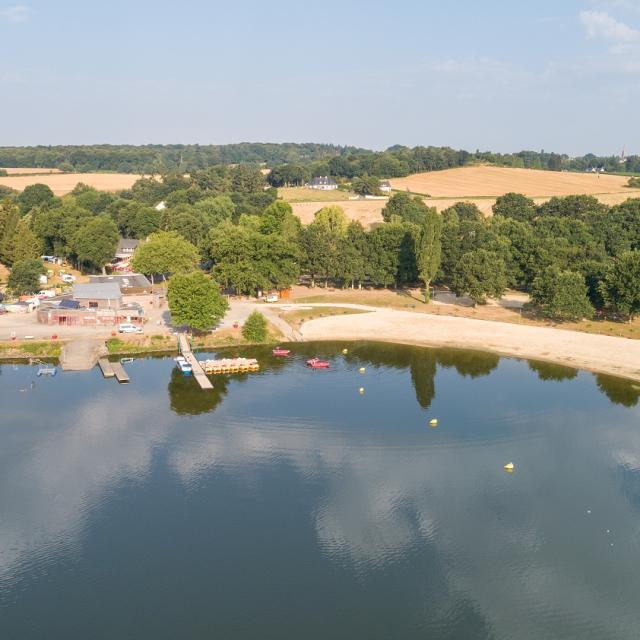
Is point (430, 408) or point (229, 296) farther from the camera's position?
point (229, 296)

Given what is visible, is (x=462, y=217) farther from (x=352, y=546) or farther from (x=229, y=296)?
(x=352, y=546)

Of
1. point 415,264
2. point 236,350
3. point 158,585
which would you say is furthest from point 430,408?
point 415,264

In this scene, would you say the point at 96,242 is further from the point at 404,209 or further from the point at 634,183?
the point at 634,183

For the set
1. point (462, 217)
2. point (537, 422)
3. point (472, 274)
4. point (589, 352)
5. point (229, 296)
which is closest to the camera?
point (537, 422)

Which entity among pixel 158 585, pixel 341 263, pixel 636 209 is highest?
pixel 636 209

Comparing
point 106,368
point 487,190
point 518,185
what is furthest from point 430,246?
point 518,185

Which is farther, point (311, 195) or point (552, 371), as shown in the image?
point (311, 195)

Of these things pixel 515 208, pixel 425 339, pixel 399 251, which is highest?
pixel 515 208
